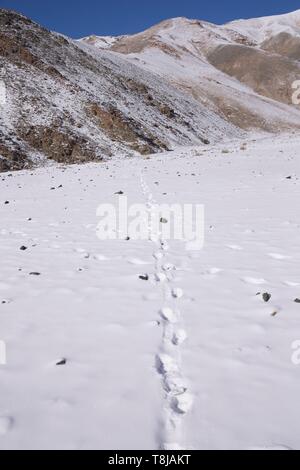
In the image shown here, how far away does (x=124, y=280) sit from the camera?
855cm

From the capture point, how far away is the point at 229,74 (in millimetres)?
168250

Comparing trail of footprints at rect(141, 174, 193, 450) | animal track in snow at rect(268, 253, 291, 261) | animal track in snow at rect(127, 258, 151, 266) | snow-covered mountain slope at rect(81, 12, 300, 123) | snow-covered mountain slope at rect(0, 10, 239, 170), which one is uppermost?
snow-covered mountain slope at rect(81, 12, 300, 123)

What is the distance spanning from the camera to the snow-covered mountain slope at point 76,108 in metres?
45.7

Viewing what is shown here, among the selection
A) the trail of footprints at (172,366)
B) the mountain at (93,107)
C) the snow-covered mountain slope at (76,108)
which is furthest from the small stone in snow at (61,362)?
the mountain at (93,107)

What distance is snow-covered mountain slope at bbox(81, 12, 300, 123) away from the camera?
103500 millimetres

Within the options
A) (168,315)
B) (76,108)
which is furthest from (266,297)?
(76,108)

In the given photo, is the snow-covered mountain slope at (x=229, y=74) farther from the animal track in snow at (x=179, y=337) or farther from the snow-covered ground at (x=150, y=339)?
the animal track in snow at (x=179, y=337)

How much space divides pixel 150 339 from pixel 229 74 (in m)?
177

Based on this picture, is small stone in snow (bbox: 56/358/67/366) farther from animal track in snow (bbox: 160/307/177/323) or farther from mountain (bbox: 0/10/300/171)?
mountain (bbox: 0/10/300/171)

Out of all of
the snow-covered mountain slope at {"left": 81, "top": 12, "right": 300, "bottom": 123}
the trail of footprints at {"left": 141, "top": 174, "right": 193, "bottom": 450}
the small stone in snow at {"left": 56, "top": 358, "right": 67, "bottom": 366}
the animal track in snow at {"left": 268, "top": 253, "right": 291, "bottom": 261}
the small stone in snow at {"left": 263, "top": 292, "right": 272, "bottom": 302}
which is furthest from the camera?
the snow-covered mountain slope at {"left": 81, "top": 12, "right": 300, "bottom": 123}

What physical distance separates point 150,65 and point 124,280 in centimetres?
11936

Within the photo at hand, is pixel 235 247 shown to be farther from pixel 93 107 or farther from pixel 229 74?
pixel 229 74

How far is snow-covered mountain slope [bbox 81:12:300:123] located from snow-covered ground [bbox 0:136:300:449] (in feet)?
299

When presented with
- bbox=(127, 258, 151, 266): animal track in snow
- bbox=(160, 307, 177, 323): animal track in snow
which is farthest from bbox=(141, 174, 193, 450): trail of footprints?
bbox=(127, 258, 151, 266): animal track in snow
